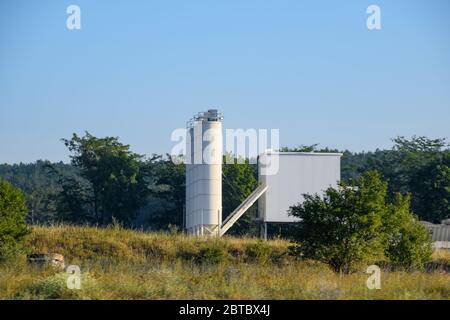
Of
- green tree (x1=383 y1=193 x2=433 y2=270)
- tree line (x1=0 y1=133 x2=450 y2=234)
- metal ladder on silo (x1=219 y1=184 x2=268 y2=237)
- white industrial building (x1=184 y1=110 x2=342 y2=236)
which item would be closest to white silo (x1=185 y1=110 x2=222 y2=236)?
white industrial building (x1=184 y1=110 x2=342 y2=236)

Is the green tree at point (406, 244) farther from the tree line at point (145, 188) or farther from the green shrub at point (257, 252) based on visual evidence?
the tree line at point (145, 188)

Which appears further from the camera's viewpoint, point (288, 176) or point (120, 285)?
point (288, 176)

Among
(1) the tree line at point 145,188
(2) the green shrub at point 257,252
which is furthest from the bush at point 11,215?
(1) the tree line at point 145,188

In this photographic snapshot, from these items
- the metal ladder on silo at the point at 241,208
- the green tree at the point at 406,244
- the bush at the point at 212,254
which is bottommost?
the bush at the point at 212,254

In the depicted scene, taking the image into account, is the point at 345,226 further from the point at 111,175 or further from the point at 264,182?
the point at 111,175

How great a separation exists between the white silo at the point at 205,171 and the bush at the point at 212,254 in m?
13.2

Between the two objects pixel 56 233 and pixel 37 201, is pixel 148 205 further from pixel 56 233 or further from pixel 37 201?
pixel 56 233

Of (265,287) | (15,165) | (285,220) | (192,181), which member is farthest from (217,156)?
(15,165)

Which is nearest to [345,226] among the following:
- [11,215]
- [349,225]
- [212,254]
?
[349,225]

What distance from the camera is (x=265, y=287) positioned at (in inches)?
597

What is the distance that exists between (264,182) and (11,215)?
985 inches

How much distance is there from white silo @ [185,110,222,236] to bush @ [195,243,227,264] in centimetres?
1315

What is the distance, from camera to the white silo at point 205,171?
55.5 metres
